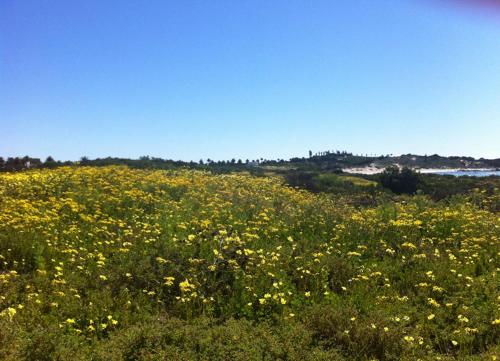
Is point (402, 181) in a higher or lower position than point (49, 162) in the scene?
lower

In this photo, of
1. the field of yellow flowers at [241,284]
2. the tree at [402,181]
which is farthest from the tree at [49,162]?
the tree at [402,181]

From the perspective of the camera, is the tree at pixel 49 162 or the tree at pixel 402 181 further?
the tree at pixel 402 181

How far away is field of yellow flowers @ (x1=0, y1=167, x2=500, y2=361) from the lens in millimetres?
5672

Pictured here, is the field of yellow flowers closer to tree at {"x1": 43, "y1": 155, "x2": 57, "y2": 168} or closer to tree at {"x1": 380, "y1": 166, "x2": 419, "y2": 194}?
tree at {"x1": 43, "y1": 155, "x2": 57, "y2": 168}

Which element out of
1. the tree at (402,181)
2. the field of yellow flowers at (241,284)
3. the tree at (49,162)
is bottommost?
the field of yellow flowers at (241,284)

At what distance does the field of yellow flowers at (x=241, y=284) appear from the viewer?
5.67 metres

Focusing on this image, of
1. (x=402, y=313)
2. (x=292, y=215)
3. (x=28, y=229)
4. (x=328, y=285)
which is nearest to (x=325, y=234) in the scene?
(x=292, y=215)

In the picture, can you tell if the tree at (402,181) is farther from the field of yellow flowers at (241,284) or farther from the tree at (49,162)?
the tree at (49,162)

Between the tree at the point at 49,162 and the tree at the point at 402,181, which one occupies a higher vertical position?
the tree at the point at 49,162

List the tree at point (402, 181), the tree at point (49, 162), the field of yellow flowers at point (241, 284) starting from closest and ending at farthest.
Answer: the field of yellow flowers at point (241, 284) → the tree at point (49, 162) → the tree at point (402, 181)

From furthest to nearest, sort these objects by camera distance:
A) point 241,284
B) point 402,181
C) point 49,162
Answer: point 402,181
point 49,162
point 241,284

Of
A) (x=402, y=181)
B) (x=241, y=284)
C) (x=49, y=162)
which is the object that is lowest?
(x=241, y=284)

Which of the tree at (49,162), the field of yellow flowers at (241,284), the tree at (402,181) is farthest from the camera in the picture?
the tree at (402,181)

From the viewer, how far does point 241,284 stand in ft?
24.3
